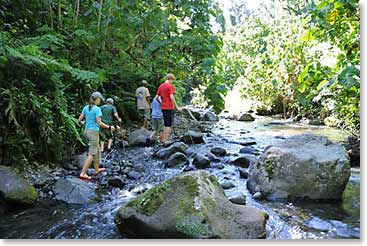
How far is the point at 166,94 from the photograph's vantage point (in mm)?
6402

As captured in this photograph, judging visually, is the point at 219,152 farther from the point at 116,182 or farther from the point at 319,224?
the point at 319,224

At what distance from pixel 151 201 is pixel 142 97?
5.28 meters

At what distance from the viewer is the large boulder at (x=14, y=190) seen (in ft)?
11.5

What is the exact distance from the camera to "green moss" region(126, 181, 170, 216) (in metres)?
2.96

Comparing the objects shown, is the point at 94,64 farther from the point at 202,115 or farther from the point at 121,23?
the point at 202,115

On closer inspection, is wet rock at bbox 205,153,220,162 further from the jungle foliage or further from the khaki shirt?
the khaki shirt

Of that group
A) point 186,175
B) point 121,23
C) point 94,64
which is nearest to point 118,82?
point 94,64

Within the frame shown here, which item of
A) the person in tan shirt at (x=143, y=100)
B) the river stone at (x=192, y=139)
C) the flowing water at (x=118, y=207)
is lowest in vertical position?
the flowing water at (x=118, y=207)

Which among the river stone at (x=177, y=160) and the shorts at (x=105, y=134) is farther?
the shorts at (x=105, y=134)

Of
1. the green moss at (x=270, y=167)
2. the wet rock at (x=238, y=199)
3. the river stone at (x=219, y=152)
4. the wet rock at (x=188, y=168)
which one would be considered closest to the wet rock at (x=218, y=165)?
the wet rock at (x=188, y=168)

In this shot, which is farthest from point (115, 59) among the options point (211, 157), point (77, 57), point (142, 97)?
point (211, 157)

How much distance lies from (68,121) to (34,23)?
2.85m

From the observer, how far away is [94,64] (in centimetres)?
741

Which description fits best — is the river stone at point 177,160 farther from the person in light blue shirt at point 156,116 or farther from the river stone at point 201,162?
the person in light blue shirt at point 156,116
